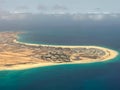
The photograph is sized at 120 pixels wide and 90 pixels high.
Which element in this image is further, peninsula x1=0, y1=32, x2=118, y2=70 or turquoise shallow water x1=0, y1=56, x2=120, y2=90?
peninsula x1=0, y1=32, x2=118, y2=70

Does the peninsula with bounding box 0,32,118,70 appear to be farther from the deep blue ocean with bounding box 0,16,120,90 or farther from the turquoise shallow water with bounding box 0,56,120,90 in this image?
the turquoise shallow water with bounding box 0,56,120,90

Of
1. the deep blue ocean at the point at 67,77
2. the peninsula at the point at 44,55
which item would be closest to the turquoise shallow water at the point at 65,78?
the deep blue ocean at the point at 67,77

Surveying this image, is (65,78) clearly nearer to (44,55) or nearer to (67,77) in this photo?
(67,77)

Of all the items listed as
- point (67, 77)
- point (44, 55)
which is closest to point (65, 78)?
point (67, 77)

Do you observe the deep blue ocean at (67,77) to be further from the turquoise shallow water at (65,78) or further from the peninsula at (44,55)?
the peninsula at (44,55)

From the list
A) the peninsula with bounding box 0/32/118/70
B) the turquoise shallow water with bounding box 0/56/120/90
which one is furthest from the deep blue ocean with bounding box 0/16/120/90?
the peninsula with bounding box 0/32/118/70

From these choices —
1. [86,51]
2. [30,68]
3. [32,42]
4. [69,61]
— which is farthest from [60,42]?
[30,68]

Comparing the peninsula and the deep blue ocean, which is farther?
the peninsula

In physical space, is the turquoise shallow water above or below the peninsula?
below

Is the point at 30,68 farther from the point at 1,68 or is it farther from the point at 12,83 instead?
the point at 12,83
